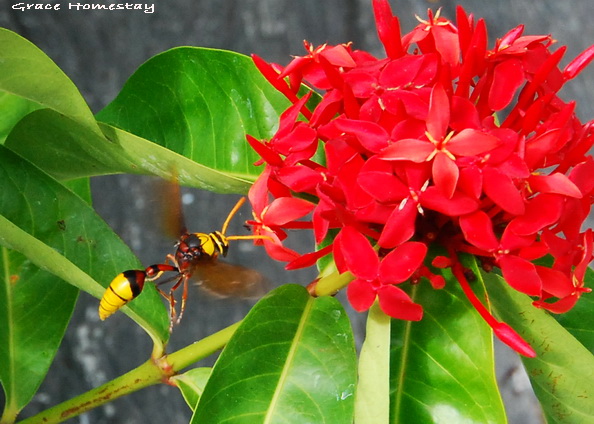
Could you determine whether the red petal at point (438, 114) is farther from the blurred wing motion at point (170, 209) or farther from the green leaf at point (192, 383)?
the green leaf at point (192, 383)

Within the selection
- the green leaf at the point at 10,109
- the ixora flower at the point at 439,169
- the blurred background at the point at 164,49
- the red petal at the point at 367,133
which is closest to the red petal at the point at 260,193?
the ixora flower at the point at 439,169

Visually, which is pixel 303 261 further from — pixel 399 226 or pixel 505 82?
pixel 505 82

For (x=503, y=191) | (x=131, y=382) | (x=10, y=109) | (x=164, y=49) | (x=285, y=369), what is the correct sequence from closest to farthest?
(x=503, y=191)
(x=285, y=369)
(x=131, y=382)
(x=10, y=109)
(x=164, y=49)

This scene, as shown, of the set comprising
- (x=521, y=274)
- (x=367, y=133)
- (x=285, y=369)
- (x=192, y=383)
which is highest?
(x=367, y=133)

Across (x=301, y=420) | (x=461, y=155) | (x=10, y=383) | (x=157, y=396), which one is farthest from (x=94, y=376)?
(x=461, y=155)

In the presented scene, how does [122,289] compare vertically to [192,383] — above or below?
above

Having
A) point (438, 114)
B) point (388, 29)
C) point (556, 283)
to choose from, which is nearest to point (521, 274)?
point (556, 283)
